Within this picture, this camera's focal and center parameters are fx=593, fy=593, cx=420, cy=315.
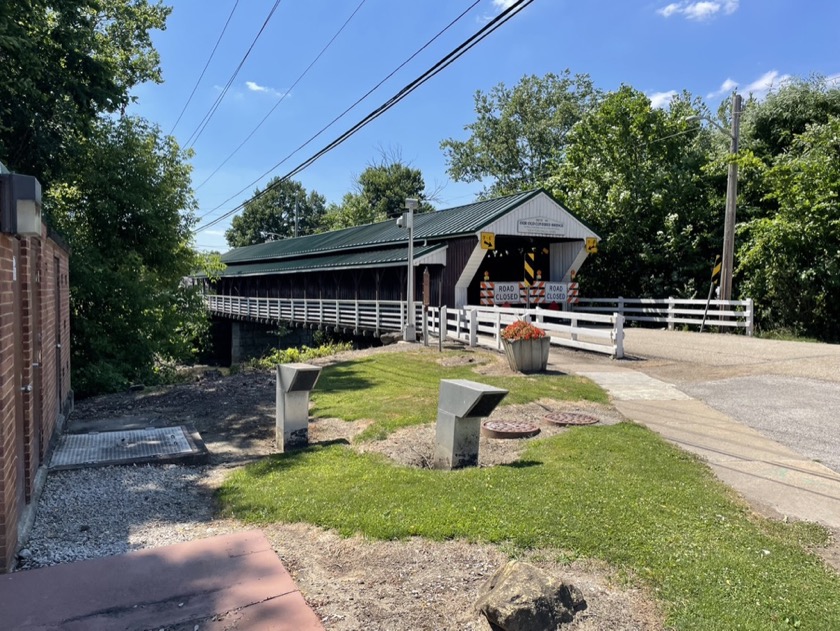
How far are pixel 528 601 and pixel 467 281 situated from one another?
17.2m

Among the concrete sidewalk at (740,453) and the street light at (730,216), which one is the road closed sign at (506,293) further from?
the concrete sidewalk at (740,453)

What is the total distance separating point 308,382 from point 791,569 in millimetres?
4837

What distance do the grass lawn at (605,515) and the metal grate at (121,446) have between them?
1.27 m

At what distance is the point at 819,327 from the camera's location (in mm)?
18375

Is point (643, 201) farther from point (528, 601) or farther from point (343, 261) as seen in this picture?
point (528, 601)

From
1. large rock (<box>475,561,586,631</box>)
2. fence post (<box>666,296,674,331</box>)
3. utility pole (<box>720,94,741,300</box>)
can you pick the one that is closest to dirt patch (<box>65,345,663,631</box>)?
large rock (<box>475,561,586,631</box>)

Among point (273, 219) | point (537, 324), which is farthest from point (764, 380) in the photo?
point (273, 219)

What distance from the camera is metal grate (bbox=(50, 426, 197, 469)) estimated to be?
20.5 feet

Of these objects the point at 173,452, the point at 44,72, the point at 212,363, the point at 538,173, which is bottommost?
the point at 212,363

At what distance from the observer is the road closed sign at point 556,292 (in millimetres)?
22406

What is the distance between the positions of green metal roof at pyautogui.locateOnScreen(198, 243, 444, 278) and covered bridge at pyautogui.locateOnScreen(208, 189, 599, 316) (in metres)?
0.06

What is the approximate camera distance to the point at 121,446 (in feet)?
22.5

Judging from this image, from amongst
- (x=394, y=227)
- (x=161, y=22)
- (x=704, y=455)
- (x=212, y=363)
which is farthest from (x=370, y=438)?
(x=212, y=363)

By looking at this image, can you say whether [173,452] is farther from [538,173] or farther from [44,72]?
[538,173]
